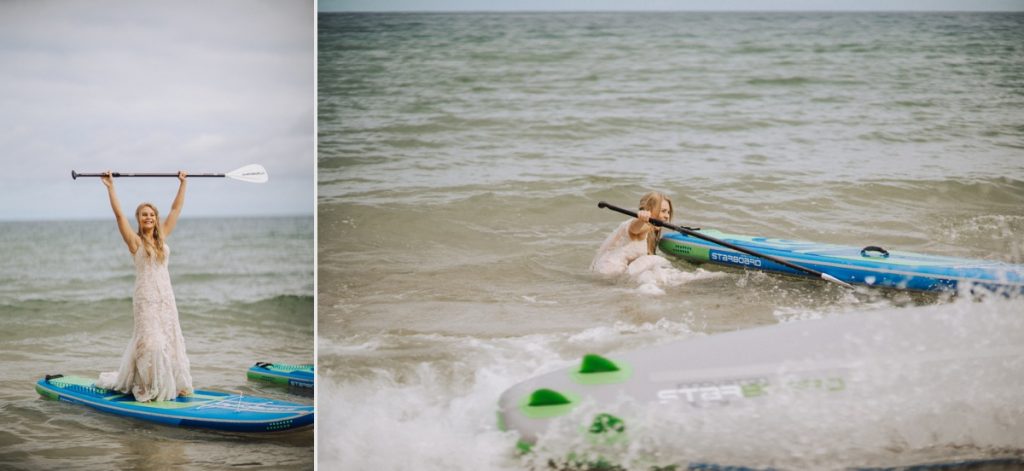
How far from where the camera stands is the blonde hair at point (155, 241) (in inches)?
113

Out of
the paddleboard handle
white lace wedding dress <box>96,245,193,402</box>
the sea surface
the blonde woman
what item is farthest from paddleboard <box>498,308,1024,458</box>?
white lace wedding dress <box>96,245,193,402</box>

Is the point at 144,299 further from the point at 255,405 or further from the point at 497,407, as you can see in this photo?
the point at 497,407

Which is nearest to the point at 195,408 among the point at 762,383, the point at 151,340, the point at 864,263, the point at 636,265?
the point at 151,340

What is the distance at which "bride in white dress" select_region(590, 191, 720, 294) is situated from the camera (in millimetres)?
3105

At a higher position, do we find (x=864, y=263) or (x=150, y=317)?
(x=864, y=263)

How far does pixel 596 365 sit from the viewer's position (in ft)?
8.53

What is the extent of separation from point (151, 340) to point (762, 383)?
1792 millimetres

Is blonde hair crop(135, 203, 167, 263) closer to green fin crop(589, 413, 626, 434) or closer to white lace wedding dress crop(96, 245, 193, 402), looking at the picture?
white lace wedding dress crop(96, 245, 193, 402)

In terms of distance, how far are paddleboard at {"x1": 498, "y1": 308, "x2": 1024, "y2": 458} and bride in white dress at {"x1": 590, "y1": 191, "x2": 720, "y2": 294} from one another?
0.48 metres

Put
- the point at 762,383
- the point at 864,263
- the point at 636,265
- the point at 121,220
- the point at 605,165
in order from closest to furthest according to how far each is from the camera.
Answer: the point at 762,383, the point at 121,220, the point at 864,263, the point at 636,265, the point at 605,165

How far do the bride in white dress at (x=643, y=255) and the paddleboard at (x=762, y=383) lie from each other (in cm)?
48

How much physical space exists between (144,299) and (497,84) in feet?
4.56

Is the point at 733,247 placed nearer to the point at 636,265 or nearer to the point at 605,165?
the point at 636,265

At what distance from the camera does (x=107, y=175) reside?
2859 millimetres
